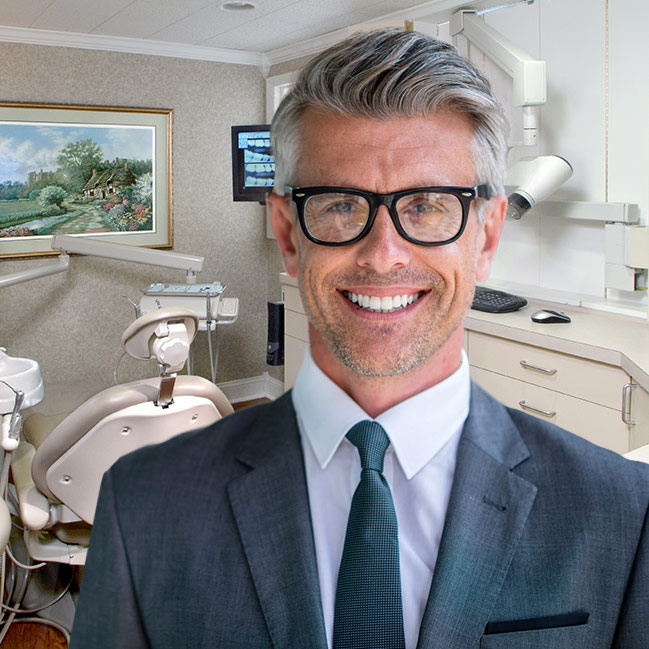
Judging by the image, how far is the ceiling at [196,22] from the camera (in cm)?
287

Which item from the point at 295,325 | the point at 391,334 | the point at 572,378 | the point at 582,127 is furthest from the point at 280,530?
the point at 295,325

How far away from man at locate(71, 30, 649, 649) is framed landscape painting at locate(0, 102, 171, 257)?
3188 mm

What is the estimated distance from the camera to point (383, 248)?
419 mm

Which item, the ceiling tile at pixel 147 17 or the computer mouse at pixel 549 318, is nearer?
the computer mouse at pixel 549 318

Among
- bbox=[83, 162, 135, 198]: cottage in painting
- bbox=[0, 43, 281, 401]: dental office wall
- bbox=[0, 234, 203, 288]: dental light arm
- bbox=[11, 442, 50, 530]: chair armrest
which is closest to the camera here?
bbox=[11, 442, 50, 530]: chair armrest

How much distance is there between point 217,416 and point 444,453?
1.27 meters

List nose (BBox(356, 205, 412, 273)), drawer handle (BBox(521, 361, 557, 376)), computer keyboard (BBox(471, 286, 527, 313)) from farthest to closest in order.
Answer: computer keyboard (BBox(471, 286, 527, 313)), drawer handle (BBox(521, 361, 557, 376)), nose (BBox(356, 205, 412, 273))

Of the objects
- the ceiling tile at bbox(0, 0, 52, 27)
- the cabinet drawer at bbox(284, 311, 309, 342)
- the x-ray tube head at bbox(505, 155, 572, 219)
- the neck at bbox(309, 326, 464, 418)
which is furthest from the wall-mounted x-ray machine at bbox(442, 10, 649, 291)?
the neck at bbox(309, 326, 464, 418)

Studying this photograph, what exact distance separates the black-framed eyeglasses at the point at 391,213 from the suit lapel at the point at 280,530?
5.9 inches

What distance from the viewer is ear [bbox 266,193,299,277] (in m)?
0.47

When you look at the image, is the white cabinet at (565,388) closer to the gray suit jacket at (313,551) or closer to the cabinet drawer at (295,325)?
the cabinet drawer at (295,325)

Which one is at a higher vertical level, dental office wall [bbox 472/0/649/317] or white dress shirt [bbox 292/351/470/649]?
dental office wall [bbox 472/0/649/317]

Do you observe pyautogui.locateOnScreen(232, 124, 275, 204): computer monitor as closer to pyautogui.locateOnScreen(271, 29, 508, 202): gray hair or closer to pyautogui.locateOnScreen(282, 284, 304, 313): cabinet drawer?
pyautogui.locateOnScreen(282, 284, 304, 313): cabinet drawer

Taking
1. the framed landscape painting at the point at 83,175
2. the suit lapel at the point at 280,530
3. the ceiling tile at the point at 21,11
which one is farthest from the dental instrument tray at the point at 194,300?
the suit lapel at the point at 280,530
